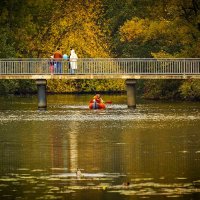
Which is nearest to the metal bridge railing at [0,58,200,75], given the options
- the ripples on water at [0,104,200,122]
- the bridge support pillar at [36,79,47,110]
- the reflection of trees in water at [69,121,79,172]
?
the bridge support pillar at [36,79,47,110]

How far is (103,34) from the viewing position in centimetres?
10988

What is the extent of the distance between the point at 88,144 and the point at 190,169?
10.3 meters

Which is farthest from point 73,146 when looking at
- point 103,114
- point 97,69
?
point 97,69

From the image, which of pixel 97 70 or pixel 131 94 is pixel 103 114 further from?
pixel 97 70

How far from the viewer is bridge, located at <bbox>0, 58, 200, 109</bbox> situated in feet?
259

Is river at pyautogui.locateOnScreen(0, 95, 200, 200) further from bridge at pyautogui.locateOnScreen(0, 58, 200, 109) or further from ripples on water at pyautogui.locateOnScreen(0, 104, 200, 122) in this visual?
bridge at pyautogui.locateOnScreen(0, 58, 200, 109)

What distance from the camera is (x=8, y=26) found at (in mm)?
101188

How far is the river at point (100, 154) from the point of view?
117 ft

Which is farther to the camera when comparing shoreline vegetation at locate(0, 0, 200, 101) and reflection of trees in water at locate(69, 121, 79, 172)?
shoreline vegetation at locate(0, 0, 200, 101)

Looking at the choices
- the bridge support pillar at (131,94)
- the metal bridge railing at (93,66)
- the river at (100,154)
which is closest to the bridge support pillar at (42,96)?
the metal bridge railing at (93,66)

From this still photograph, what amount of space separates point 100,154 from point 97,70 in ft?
120

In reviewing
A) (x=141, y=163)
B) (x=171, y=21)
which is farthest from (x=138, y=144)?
(x=171, y=21)

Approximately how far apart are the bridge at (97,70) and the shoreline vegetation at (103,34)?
4.42 metres

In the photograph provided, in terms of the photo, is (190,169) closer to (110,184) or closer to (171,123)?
(110,184)
